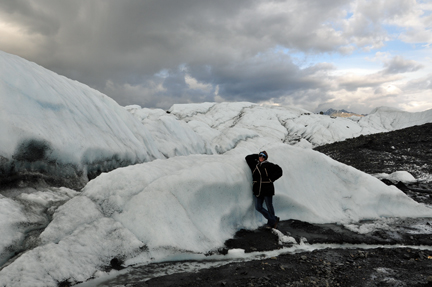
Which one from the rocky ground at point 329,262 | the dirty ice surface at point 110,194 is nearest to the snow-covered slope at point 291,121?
the dirty ice surface at point 110,194

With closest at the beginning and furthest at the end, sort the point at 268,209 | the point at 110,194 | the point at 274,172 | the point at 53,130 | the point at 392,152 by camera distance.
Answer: the point at 110,194, the point at 274,172, the point at 268,209, the point at 53,130, the point at 392,152

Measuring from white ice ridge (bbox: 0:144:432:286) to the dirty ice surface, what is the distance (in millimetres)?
21

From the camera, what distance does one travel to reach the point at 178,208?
5.38 meters

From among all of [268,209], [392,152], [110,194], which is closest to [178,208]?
[110,194]

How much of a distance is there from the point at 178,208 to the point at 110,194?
58.4 inches

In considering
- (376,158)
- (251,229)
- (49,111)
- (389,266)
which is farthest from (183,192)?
(376,158)

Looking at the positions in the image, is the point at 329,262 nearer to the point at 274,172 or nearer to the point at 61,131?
the point at 274,172

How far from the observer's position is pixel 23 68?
702cm

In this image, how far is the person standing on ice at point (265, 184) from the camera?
20.5 ft

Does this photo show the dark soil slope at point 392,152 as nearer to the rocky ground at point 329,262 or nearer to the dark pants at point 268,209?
the rocky ground at point 329,262

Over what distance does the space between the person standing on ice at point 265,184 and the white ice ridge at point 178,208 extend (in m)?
0.35

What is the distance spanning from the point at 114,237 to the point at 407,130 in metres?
30.4

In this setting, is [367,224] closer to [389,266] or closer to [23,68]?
[389,266]

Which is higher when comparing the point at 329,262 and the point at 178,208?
the point at 178,208
